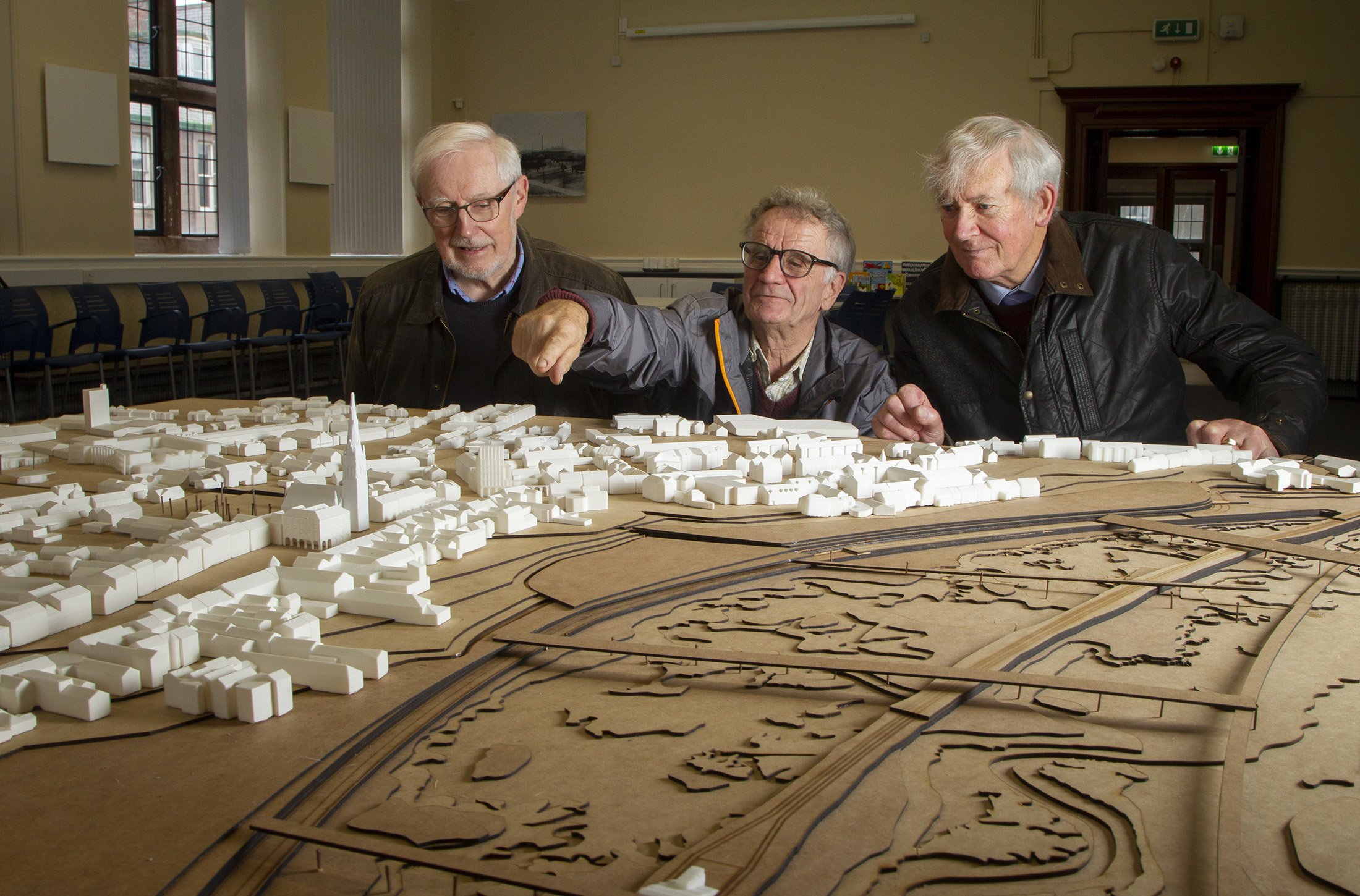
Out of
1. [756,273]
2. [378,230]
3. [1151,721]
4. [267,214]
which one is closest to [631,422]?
[756,273]

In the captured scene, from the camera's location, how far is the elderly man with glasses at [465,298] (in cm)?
368

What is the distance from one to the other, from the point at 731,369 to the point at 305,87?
889 cm

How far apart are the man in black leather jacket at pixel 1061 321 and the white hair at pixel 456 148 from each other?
147 cm

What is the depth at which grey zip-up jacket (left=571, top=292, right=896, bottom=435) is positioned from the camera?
335cm

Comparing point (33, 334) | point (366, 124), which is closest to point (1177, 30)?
point (366, 124)

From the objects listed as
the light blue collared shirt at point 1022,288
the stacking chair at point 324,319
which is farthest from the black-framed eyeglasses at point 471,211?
the stacking chair at point 324,319

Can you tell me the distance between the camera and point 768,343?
349cm

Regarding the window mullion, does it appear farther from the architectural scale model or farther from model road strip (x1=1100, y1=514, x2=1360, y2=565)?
model road strip (x1=1100, y1=514, x2=1360, y2=565)

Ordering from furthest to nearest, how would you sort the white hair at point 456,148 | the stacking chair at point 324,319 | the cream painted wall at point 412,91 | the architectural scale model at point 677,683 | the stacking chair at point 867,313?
the cream painted wall at point 412,91 < the stacking chair at point 324,319 < the stacking chair at point 867,313 < the white hair at point 456,148 < the architectural scale model at point 677,683

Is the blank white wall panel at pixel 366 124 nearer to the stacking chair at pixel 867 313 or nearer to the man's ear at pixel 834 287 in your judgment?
the stacking chair at pixel 867 313

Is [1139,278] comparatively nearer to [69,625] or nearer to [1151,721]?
[1151,721]

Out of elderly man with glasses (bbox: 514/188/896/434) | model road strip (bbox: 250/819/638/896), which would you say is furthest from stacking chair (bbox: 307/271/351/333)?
model road strip (bbox: 250/819/638/896)

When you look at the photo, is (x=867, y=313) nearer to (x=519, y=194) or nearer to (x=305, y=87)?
(x=519, y=194)

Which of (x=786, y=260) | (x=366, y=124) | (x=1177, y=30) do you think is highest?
(x=1177, y=30)
